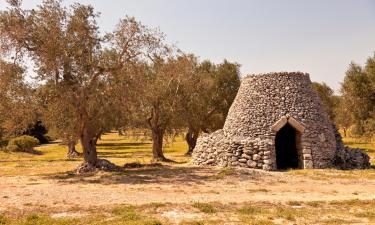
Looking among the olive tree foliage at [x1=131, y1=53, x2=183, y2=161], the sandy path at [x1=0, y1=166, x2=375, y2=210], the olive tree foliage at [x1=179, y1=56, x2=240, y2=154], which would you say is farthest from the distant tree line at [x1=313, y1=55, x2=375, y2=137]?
the sandy path at [x1=0, y1=166, x2=375, y2=210]

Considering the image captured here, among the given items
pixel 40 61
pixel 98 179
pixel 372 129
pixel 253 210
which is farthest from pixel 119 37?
pixel 372 129

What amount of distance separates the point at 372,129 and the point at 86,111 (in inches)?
970

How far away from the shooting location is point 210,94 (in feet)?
127

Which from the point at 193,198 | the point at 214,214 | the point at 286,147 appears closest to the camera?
the point at 214,214

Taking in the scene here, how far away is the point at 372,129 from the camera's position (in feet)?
108

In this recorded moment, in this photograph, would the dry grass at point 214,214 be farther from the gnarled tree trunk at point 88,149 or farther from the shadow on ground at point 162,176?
the gnarled tree trunk at point 88,149

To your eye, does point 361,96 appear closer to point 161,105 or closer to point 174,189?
point 161,105

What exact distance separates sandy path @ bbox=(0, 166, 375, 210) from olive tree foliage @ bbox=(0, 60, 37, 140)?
10.9ft

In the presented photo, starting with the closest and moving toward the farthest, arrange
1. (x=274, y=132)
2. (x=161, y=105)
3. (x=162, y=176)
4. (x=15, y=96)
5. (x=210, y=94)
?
(x=162, y=176), (x=15, y=96), (x=274, y=132), (x=161, y=105), (x=210, y=94)

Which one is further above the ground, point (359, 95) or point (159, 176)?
point (359, 95)

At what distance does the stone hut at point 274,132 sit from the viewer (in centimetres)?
2086

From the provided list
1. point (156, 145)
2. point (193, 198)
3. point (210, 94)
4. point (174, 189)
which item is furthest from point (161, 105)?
point (193, 198)

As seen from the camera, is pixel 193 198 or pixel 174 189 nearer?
pixel 193 198

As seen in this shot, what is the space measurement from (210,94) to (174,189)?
24.5 metres
